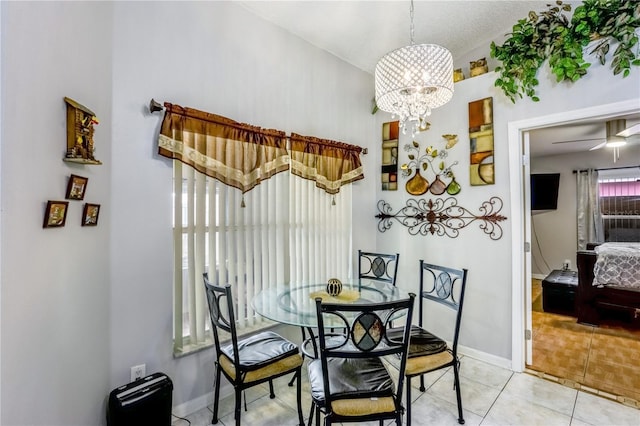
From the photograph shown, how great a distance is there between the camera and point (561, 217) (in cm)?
568

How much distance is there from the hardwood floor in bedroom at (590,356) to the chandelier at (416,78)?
2418mm

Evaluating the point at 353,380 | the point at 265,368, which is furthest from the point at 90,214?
the point at 353,380

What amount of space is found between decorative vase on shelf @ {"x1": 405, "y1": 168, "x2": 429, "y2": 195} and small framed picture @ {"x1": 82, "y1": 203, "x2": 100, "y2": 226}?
2.72 meters

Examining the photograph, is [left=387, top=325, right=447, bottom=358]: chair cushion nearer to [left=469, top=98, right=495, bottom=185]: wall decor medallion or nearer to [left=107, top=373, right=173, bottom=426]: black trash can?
[left=107, top=373, right=173, bottom=426]: black trash can

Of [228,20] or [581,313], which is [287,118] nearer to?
[228,20]

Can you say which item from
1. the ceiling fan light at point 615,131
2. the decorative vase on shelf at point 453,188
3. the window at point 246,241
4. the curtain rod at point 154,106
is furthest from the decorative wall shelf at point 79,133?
the ceiling fan light at point 615,131

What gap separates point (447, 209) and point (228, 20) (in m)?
2.55

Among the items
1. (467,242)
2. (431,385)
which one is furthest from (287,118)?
(431,385)

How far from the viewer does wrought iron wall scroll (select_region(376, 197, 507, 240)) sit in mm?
2668

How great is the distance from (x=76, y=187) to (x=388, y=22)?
272 centimetres

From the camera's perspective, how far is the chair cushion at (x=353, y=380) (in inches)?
56.8

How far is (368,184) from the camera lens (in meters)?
3.45

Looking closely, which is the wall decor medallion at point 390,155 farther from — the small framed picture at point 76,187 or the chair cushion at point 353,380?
the small framed picture at point 76,187

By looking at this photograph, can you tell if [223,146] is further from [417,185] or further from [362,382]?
[417,185]
